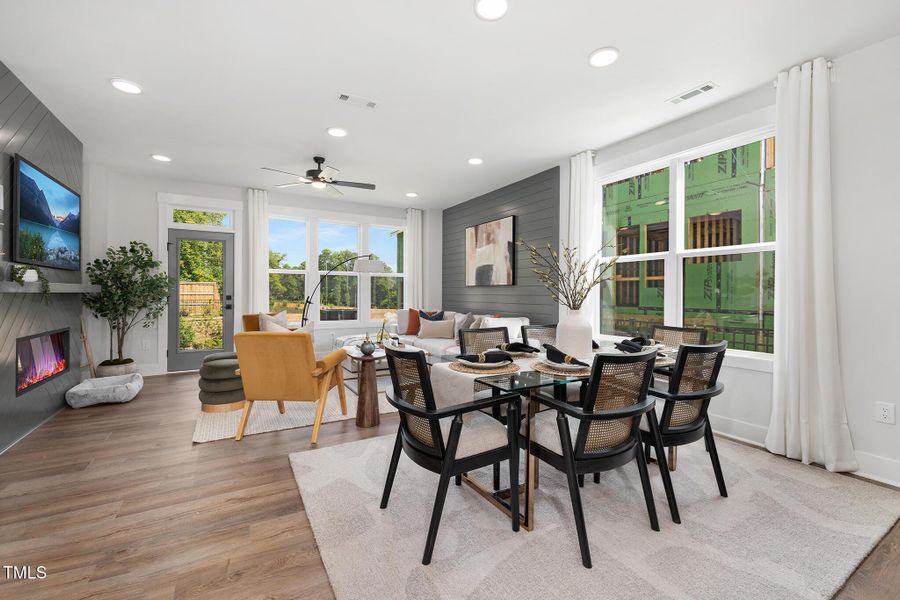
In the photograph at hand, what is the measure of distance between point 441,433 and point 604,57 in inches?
102

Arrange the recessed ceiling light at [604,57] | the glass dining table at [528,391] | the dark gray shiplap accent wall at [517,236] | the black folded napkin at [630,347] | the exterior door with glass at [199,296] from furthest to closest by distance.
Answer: the exterior door with glass at [199,296], the dark gray shiplap accent wall at [517,236], the recessed ceiling light at [604,57], the black folded napkin at [630,347], the glass dining table at [528,391]

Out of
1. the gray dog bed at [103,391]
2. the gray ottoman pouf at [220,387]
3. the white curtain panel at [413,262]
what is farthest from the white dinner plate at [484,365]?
the white curtain panel at [413,262]

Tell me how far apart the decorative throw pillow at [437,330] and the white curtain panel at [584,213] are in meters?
2.04

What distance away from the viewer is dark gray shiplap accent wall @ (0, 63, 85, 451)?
115 inches

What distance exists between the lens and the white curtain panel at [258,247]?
5984 millimetres

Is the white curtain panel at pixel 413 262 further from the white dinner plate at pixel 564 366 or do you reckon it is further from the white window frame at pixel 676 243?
the white dinner plate at pixel 564 366

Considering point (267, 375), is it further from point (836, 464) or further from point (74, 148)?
point (836, 464)

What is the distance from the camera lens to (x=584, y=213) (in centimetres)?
449

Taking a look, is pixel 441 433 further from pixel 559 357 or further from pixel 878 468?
pixel 878 468

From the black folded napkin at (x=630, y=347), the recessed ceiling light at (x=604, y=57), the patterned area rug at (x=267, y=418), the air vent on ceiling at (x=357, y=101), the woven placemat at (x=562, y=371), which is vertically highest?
the air vent on ceiling at (x=357, y=101)

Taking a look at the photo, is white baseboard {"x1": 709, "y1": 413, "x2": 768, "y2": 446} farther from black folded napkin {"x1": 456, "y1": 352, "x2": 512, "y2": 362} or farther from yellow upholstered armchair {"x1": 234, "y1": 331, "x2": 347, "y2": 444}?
yellow upholstered armchair {"x1": 234, "y1": 331, "x2": 347, "y2": 444}

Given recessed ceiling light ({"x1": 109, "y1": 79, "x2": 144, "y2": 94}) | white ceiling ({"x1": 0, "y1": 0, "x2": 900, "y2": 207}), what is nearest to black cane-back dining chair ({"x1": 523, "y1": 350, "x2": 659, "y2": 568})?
white ceiling ({"x1": 0, "y1": 0, "x2": 900, "y2": 207})

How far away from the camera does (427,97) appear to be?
3.27 metres

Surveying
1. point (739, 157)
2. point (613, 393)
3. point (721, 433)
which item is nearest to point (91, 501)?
point (613, 393)
